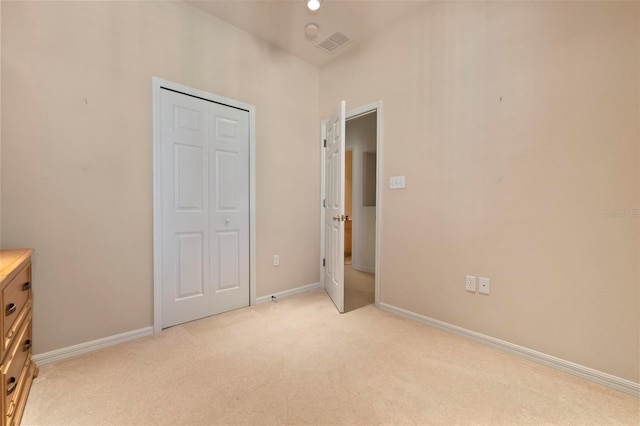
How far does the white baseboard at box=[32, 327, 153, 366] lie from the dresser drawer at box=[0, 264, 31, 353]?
19.0 inches

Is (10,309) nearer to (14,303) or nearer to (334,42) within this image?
(14,303)

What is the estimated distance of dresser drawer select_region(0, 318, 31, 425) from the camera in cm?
114

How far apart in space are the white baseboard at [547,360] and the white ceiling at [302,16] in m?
2.75

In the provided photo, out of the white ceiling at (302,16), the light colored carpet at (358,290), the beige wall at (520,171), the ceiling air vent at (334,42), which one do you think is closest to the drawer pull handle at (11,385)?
the light colored carpet at (358,290)

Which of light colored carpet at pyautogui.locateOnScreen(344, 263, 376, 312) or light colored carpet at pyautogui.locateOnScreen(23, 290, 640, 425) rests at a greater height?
light colored carpet at pyautogui.locateOnScreen(23, 290, 640, 425)

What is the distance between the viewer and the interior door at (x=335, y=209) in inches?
105

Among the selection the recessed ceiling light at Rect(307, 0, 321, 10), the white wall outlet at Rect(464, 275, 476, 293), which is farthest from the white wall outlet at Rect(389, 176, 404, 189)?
the recessed ceiling light at Rect(307, 0, 321, 10)

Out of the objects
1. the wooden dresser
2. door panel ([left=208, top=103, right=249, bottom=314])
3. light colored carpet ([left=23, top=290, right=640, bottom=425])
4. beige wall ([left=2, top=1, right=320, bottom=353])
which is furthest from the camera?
door panel ([left=208, top=103, right=249, bottom=314])

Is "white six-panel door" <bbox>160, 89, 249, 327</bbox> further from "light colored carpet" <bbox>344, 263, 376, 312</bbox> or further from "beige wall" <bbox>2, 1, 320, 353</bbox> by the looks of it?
"light colored carpet" <bbox>344, 263, 376, 312</bbox>

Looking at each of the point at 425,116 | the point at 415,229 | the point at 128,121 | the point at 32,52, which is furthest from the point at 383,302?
the point at 32,52

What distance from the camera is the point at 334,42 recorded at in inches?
116

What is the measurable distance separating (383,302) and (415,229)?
822mm

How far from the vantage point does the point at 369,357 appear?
189cm

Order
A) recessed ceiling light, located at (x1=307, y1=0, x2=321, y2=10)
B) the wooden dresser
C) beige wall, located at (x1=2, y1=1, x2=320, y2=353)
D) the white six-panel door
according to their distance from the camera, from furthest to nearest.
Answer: the white six-panel door → recessed ceiling light, located at (x1=307, y1=0, x2=321, y2=10) → beige wall, located at (x1=2, y1=1, x2=320, y2=353) → the wooden dresser
